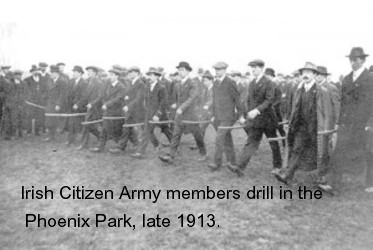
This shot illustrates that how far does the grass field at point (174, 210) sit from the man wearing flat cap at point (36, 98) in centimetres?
352

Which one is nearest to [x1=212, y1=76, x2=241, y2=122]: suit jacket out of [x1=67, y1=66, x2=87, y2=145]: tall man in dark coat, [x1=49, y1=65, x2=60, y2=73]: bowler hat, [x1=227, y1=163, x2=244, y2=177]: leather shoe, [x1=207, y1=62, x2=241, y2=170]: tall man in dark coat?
[x1=207, y1=62, x2=241, y2=170]: tall man in dark coat

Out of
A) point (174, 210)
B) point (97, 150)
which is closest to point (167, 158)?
point (97, 150)

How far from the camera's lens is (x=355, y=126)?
22.7 feet

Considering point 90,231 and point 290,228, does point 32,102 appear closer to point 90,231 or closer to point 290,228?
point 90,231

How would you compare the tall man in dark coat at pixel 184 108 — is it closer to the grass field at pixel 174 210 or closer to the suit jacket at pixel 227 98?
the grass field at pixel 174 210

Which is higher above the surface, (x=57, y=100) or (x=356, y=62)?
(x=356, y=62)

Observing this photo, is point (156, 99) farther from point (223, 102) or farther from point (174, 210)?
point (174, 210)

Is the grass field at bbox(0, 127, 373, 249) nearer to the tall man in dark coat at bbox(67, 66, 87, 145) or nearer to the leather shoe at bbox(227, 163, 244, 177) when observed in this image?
the leather shoe at bbox(227, 163, 244, 177)

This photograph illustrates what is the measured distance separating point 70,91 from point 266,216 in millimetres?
7187

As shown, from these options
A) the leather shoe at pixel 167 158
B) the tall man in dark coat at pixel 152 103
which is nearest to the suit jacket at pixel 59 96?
the tall man in dark coat at pixel 152 103

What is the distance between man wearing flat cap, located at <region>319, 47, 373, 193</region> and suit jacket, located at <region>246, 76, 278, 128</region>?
47.1 inches

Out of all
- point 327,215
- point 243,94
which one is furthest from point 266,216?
point 243,94

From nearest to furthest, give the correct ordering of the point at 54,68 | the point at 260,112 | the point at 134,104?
the point at 260,112 → the point at 134,104 → the point at 54,68

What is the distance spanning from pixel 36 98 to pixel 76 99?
2483 millimetres
